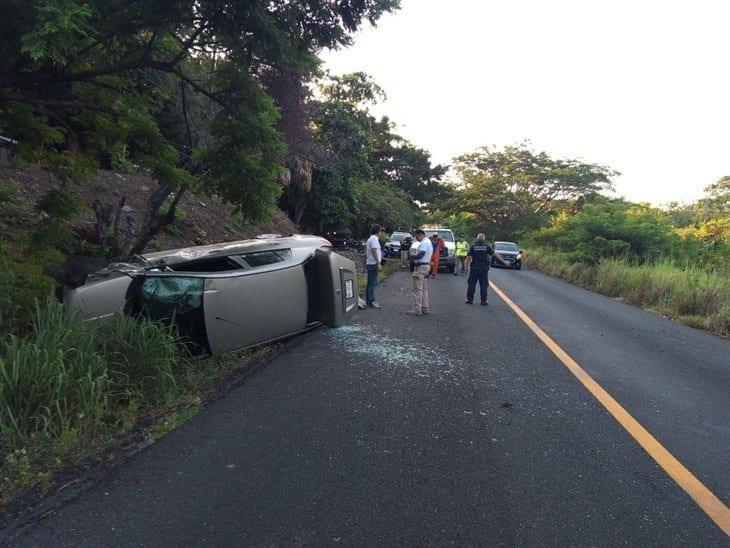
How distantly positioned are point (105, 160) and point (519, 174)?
3653cm

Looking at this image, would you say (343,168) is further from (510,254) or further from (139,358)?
(139,358)

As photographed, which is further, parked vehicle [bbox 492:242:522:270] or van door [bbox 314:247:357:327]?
parked vehicle [bbox 492:242:522:270]

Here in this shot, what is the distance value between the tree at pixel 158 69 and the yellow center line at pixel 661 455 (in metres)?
4.46

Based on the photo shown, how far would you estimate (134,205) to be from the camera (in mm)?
13414

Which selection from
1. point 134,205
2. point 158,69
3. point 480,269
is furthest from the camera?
point 134,205

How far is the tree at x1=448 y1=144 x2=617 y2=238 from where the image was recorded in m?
43.5

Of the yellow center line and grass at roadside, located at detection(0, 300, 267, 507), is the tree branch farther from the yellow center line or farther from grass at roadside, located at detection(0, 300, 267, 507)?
the yellow center line

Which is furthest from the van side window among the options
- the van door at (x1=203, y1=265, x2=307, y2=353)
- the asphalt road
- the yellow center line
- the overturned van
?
the yellow center line

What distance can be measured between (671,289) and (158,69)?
12308 millimetres

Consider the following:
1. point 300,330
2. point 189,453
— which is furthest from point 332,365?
point 189,453

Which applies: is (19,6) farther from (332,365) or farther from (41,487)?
(332,365)

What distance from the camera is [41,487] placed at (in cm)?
309

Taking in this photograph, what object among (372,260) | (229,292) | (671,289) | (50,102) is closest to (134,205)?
(372,260)

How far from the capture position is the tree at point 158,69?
4.74 metres
